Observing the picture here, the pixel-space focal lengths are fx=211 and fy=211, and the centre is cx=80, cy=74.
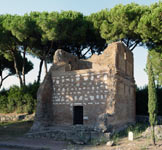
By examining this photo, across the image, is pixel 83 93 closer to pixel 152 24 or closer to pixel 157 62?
pixel 152 24

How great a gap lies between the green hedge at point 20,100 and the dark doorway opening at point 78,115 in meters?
7.27

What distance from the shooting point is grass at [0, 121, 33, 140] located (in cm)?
1477

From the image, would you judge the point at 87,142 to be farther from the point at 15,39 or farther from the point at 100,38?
the point at 15,39

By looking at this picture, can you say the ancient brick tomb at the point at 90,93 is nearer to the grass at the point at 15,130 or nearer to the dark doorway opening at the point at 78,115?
the dark doorway opening at the point at 78,115

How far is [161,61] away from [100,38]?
22.9 ft

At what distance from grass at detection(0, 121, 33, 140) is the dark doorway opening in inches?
155

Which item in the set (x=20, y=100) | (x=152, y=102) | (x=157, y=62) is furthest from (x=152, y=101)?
(x=20, y=100)

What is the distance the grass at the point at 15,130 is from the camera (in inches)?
582

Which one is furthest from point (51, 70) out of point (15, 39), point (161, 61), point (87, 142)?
point (161, 61)

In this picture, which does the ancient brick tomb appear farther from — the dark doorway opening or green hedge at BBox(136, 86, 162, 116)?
green hedge at BBox(136, 86, 162, 116)

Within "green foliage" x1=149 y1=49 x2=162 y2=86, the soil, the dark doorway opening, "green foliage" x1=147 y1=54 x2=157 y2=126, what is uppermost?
"green foliage" x1=149 y1=49 x2=162 y2=86

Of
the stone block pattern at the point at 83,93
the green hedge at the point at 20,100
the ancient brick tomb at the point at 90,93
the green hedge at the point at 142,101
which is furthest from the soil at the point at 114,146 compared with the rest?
the green hedge at the point at 142,101

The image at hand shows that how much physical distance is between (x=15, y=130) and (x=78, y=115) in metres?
5.35

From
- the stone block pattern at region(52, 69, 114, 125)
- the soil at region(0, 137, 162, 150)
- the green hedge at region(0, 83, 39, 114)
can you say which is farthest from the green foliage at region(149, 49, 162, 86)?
the green hedge at region(0, 83, 39, 114)
